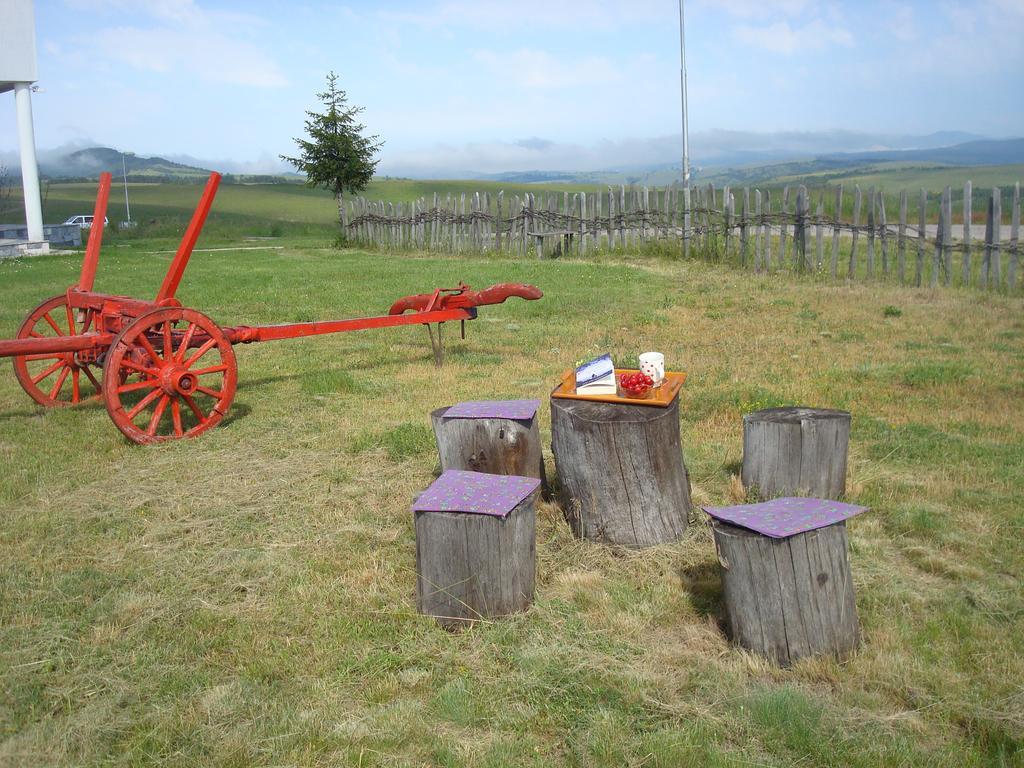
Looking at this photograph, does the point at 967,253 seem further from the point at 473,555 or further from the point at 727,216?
the point at 473,555

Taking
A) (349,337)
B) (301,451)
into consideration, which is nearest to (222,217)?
(349,337)

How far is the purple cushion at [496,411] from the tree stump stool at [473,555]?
3.56 ft

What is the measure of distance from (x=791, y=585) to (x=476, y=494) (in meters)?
1.32

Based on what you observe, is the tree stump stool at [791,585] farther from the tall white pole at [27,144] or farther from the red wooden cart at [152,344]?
the tall white pole at [27,144]

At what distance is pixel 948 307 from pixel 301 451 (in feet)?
28.4

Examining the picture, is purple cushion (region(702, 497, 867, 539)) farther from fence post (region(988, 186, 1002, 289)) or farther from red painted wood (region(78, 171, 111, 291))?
fence post (region(988, 186, 1002, 289))

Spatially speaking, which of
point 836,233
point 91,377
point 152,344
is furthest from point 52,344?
point 836,233

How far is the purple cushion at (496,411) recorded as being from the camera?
4855 mm

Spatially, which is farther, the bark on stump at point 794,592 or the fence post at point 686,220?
the fence post at point 686,220

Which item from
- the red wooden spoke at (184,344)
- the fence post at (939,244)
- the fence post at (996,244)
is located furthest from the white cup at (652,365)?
the fence post at (939,244)

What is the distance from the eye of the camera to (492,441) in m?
4.86

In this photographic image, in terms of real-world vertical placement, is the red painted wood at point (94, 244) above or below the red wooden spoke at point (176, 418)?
above

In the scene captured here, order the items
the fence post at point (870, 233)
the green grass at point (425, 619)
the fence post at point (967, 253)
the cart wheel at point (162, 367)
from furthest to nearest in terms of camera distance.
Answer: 1. the fence post at point (870, 233)
2. the fence post at point (967, 253)
3. the cart wheel at point (162, 367)
4. the green grass at point (425, 619)

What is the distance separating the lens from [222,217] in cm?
5969
